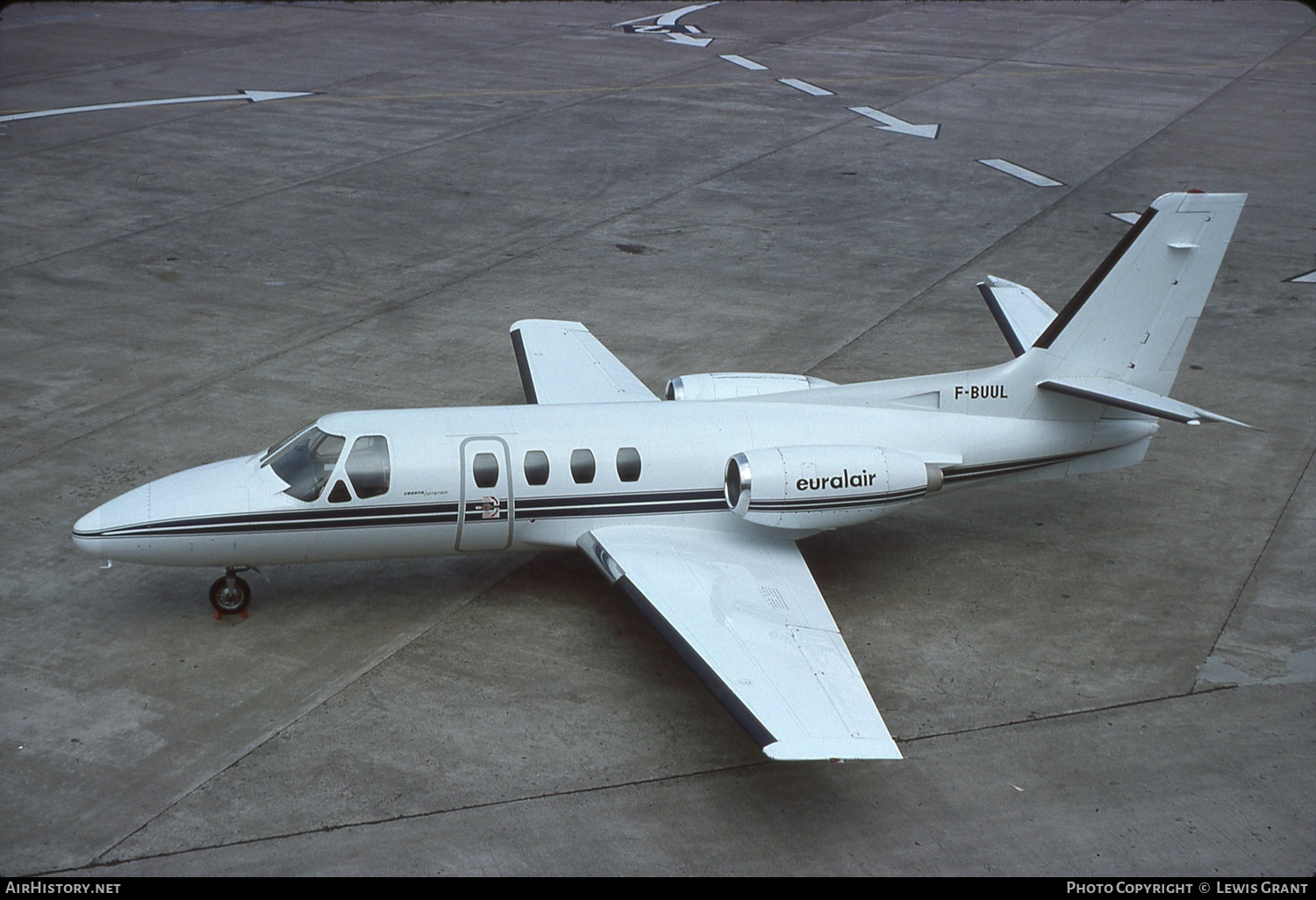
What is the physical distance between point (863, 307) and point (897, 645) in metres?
10.2

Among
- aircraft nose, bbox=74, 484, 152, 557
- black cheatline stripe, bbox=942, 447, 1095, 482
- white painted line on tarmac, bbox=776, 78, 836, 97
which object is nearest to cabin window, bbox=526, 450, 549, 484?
aircraft nose, bbox=74, 484, 152, 557

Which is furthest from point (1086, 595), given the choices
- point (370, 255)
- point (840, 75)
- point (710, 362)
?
point (840, 75)

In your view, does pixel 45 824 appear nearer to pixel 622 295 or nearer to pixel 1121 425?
pixel 1121 425

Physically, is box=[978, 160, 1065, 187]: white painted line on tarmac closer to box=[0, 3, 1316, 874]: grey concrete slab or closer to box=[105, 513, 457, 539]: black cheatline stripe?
box=[0, 3, 1316, 874]: grey concrete slab

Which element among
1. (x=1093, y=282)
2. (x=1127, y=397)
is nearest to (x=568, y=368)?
(x=1093, y=282)

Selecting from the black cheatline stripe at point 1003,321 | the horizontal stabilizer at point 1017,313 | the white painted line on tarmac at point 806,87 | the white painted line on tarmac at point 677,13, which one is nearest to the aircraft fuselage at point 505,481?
the black cheatline stripe at point 1003,321

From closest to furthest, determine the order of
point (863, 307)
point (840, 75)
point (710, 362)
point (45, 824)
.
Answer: point (45, 824)
point (710, 362)
point (863, 307)
point (840, 75)

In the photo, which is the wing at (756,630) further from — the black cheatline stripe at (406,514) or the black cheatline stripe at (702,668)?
the black cheatline stripe at (406,514)

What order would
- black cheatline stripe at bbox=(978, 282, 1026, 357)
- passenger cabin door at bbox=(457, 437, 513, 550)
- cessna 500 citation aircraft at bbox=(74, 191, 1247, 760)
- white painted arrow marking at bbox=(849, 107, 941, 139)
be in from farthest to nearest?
white painted arrow marking at bbox=(849, 107, 941, 139)
black cheatline stripe at bbox=(978, 282, 1026, 357)
passenger cabin door at bbox=(457, 437, 513, 550)
cessna 500 citation aircraft at bbox=(74, 191, 1247, 760)

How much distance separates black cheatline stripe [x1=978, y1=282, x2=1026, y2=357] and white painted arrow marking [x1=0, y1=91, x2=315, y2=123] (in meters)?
24.1

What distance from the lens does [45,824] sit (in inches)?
420

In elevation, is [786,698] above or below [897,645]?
above

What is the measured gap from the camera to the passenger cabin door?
13.4 meters

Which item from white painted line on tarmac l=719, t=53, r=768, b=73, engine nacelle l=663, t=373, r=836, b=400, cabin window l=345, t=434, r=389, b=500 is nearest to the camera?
cabin window l=345, t=434, r=389, b=500
